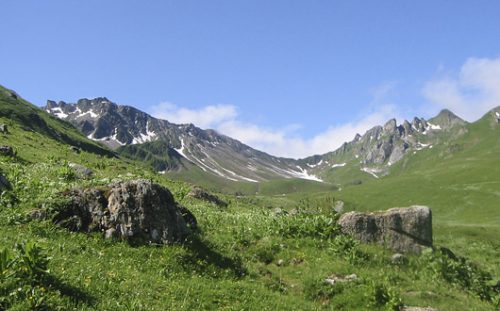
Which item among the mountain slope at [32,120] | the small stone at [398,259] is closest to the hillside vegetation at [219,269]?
the small stone at [398,259]

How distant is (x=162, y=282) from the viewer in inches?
555

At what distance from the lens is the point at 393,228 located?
23.8m

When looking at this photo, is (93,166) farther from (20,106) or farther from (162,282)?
(20,106)

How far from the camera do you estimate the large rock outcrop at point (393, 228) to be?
2339 centimetres

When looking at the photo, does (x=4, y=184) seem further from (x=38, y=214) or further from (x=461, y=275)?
(x=461, y=275)

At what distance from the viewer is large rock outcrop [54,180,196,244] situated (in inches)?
676

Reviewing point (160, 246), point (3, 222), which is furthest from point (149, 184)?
point (3, 222)

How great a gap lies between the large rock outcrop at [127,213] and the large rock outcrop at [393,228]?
974 cm

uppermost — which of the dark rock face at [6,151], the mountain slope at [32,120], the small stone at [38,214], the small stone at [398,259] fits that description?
the mountain slope at [32,120]

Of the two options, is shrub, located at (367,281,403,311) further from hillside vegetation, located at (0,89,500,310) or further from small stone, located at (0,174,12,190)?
small stone, located at (0,174,12,190)

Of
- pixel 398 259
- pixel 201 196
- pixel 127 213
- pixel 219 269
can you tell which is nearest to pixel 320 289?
pixel 219 269

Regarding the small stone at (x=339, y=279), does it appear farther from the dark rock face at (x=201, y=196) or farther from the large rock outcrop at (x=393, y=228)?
the dark rock face at (x=201, y=196)

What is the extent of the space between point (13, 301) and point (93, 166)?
1219 inches

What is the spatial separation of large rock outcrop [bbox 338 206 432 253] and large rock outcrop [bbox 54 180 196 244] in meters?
9.74
